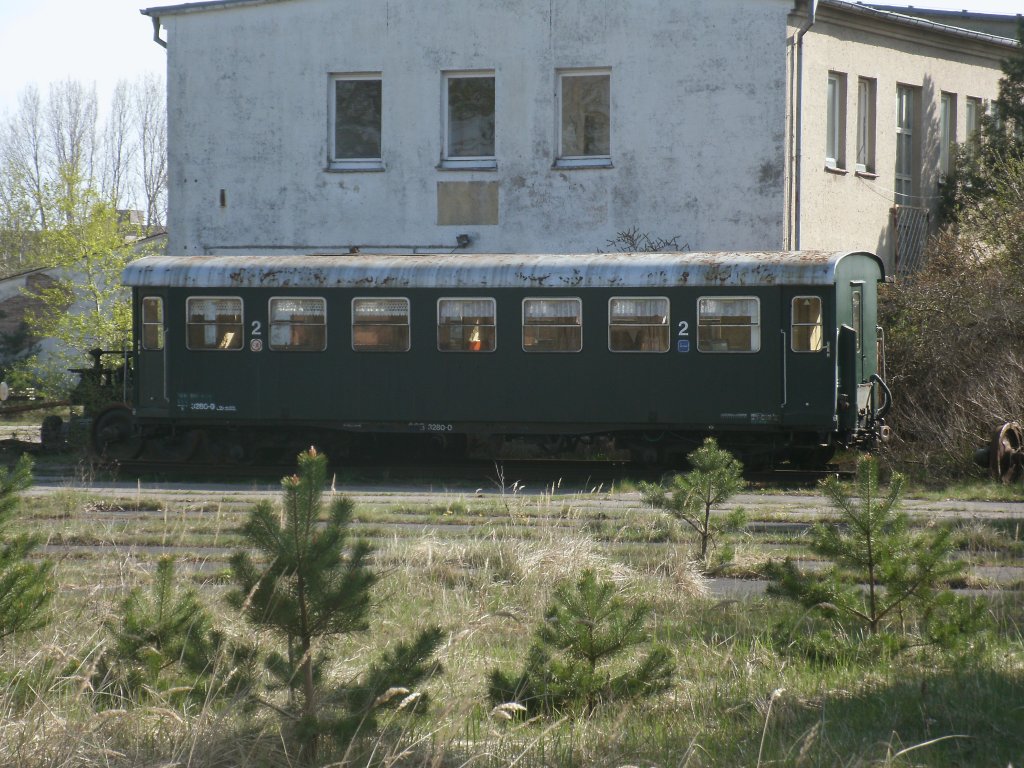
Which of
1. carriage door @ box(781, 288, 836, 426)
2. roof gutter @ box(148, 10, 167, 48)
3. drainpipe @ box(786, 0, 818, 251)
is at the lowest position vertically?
carriage door @ box(781, 288, 836, 426)

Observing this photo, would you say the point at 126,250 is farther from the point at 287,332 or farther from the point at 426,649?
the point at 426,649

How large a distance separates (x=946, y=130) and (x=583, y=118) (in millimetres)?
8408

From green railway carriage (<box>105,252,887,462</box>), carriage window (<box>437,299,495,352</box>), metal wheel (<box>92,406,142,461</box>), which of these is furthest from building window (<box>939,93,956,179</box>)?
metal wheel (<box>92,406,142,461</box>)

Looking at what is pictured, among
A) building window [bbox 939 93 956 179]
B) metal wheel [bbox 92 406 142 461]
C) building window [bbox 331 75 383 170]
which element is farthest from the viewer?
building window [bbox 939 93 956 179]

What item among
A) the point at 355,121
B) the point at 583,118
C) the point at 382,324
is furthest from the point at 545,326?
the point at 355,121

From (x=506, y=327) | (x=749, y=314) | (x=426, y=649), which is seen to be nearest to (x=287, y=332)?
(x=506, y=327)

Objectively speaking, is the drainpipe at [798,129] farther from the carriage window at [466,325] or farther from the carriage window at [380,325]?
the carriage window at [380,325]

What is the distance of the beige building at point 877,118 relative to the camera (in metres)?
21.3

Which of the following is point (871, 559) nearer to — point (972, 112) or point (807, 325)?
point (807, 325)

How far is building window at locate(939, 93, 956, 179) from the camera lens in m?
25.0

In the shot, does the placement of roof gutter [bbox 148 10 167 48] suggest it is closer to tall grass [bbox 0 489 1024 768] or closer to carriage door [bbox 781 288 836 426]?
carriage door [bbox 781 288 836 426]

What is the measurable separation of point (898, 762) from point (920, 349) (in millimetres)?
14314

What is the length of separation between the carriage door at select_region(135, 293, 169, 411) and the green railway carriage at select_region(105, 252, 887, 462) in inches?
1.1

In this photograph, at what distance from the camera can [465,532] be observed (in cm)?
1073
